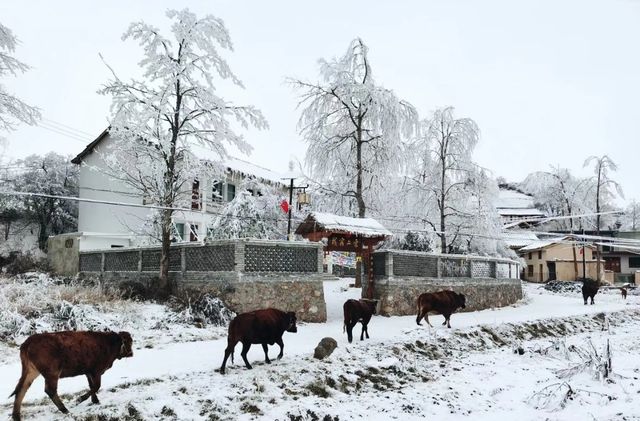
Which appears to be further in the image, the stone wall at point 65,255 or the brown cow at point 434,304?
the stone wall at point 65,255

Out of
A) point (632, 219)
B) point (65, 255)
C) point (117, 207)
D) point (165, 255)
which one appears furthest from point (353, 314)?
point (632, 219)

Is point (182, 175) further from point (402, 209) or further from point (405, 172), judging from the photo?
point (402, 209)

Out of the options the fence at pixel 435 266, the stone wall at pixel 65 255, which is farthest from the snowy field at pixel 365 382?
the stone wall at pixel 65 255

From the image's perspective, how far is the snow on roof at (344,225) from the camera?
1563cm

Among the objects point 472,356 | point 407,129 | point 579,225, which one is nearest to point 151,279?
point 472,356

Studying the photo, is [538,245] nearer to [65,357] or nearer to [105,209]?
[105,209]

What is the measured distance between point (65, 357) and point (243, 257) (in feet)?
25.5

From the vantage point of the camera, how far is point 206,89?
1570 cm

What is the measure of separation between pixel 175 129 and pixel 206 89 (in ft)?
5.37

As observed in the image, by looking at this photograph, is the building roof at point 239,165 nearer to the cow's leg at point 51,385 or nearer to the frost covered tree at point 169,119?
the frost covered tree at point 169,119

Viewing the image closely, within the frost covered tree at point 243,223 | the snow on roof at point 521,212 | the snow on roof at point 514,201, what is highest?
the snow on roof at point 514,201

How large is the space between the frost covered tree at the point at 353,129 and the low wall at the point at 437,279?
4668 millimetres

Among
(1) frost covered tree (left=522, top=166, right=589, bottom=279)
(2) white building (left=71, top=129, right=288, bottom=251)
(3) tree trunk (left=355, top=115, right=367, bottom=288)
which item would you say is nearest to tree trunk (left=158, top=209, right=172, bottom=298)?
(3) tree trunk (left=355, top=115, right=367, bottom=288)

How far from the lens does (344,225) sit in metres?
16.1
